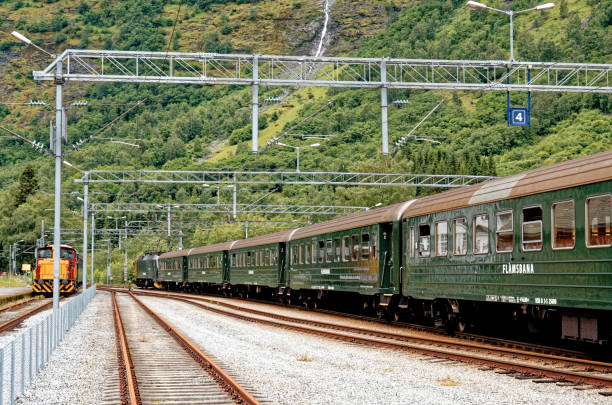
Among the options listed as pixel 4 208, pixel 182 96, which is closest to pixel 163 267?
pixel 182 96

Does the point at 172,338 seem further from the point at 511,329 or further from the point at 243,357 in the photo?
the point at 511,329

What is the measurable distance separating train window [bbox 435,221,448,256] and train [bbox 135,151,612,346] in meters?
0.03

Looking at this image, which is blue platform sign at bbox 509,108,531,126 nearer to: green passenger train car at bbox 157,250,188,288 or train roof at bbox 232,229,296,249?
train roof at bbox 232,229,296,249

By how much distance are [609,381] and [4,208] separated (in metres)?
152

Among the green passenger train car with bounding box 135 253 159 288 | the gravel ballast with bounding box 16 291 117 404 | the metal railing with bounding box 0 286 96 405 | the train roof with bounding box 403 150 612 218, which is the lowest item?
the gravel ballast with bounding box 16 291 117 404

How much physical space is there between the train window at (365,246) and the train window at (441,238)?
5477mm

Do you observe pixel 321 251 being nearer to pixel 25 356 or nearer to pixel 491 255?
pixel 491 255

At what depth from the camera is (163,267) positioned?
262ft

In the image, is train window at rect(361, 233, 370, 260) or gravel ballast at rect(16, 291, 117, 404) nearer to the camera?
gravel ballast at rect(16, 291, 117, 404)

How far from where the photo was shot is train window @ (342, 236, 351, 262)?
29.2 meters

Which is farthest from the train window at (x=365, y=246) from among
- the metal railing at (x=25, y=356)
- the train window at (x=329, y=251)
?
the metal railing at (x=25, y=356)

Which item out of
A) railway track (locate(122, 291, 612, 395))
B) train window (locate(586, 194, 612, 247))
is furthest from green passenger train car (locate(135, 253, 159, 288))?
train window (locate(586, 194, 612, 247))

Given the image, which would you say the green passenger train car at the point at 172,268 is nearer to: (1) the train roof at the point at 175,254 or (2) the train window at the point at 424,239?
(1) the train roof at the point at 175,254

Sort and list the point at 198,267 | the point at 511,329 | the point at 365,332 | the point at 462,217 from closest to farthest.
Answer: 1. the point at 462,217
2. the point at 511,329
3. the point at 365,332
4. the point at 198,267
